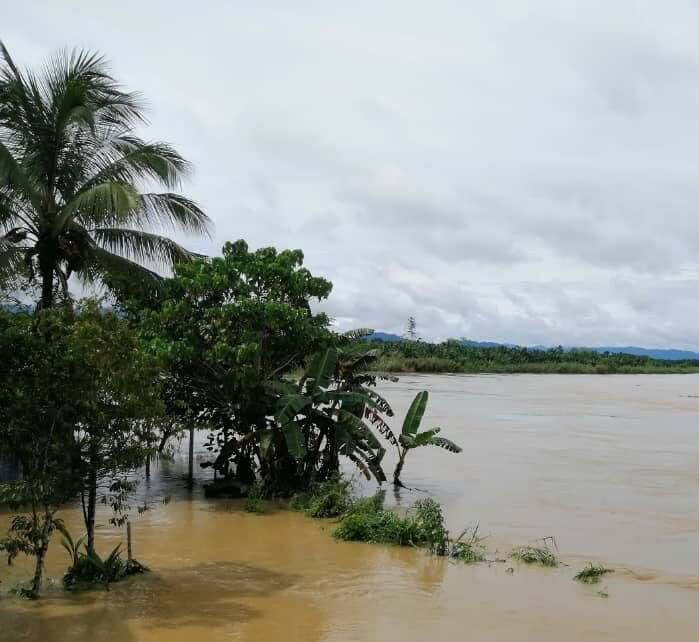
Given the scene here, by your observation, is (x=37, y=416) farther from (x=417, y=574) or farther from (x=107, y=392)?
(x=417, y=574)

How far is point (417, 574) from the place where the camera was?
32.8ft

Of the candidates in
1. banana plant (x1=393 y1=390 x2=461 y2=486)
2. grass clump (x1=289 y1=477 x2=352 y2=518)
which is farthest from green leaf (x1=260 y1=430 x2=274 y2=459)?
banana plant (x1=393 y1=390 x2=461 y2=486)

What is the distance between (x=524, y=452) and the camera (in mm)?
23016

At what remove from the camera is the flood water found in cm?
791

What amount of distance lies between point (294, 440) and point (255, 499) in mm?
1332

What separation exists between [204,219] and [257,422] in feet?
13.5

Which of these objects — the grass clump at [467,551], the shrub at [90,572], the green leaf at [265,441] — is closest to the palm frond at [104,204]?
the green leaf at [265,441]

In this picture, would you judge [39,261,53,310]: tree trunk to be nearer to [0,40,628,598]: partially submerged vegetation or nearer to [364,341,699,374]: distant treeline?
[0,40,628,598]: partially submerged vegetation

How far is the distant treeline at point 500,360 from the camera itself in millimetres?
66125

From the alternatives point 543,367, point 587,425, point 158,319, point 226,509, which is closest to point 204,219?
point 158,319

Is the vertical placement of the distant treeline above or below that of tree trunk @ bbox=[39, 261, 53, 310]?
below

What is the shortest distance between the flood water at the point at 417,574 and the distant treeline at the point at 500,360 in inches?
1686

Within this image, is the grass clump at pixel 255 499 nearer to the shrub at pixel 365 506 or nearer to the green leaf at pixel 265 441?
the green leaf at pixel 265 441

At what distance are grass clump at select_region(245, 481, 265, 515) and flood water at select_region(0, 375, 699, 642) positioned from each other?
0.20 meters
